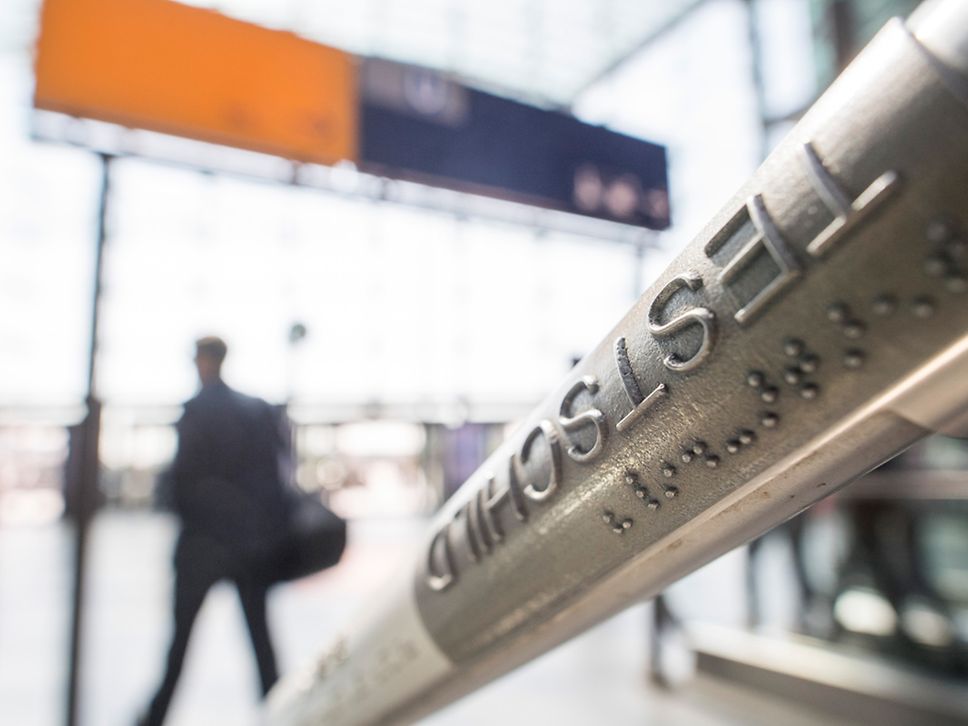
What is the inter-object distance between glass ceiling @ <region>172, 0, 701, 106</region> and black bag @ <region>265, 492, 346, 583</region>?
7.48 metres

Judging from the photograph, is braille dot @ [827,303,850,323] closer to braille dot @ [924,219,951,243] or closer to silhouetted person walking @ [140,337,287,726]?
braille dot @ [924,219,951,243]

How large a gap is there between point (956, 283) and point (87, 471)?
2.06 metres

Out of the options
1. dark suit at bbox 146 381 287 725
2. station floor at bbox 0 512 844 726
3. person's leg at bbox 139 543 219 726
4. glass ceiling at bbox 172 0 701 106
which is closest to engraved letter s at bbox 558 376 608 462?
station floor at bbox 0 512 844 726

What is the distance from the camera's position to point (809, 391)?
25 cm

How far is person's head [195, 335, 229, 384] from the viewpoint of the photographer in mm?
2121

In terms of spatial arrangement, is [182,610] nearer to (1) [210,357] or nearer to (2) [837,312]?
(1) [210,357]

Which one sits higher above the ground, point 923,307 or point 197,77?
point 197,77

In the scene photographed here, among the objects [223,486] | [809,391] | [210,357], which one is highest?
[210,357]

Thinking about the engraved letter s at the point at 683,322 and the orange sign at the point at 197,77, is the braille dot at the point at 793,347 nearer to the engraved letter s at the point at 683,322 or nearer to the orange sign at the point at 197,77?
the engraved letter s at the point at 683,322

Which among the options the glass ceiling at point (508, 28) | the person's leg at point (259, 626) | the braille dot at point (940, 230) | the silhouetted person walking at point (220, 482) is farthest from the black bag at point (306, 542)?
the glass ceiling at point (508, 28)

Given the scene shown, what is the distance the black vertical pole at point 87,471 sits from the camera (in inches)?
71.4

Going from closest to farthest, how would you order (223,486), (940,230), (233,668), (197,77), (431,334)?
(940,230) → (197,77) → (223,486) → (233,668) → (431,334)

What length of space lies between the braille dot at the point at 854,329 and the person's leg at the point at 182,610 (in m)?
2.23

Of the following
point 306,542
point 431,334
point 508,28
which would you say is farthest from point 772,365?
point 508,28
